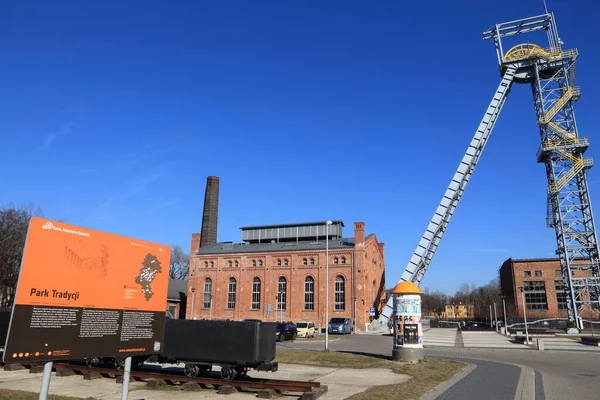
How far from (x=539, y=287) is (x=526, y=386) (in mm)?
66547

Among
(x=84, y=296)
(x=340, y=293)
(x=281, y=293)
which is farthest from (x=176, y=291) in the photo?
(x=84, y=296)

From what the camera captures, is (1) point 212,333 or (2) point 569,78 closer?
(1) point 212,333

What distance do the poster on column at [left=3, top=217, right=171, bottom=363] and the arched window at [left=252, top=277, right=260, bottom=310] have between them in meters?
56.4

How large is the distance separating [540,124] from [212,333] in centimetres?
5021

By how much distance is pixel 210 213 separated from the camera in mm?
76875

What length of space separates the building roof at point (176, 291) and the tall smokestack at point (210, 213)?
785 centimetres

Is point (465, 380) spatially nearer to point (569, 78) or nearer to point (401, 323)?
point (401, 323)

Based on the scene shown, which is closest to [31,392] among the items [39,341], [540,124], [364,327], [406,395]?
[39,341]

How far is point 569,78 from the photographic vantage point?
49875 mm

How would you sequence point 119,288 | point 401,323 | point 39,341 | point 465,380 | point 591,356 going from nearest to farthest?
point 39,341, point 119,288, point 465,380, point 401,323, point 591,356

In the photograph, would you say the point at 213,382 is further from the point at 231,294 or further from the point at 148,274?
the point at 231,294

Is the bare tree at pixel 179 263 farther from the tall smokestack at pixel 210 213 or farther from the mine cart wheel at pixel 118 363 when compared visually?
the mine cart wheel at pixel 118 363

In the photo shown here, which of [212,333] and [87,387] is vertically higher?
[212,333]

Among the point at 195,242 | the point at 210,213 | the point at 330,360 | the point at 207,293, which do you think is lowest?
the point at 330,360
